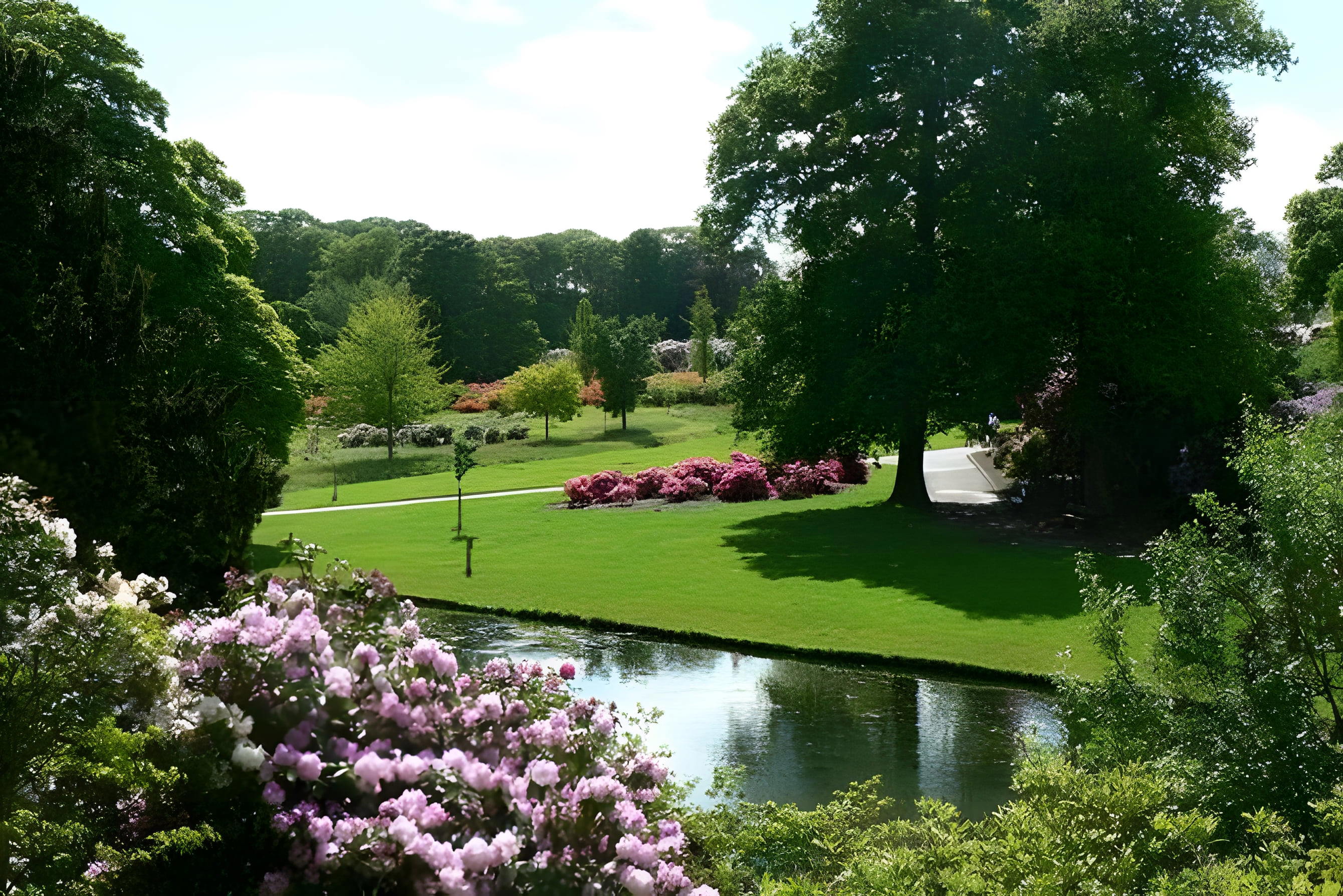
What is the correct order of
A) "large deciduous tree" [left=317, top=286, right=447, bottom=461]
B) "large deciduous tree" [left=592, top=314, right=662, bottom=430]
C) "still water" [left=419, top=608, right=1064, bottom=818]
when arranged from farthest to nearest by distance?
"large deciduous tree" [left=592, top=314, right=662, bottom=430] → "large deciduous tree" [left=317, top=286, right=447, bottom=461] → "still water" [left=419, top=608, right=1064, bottom=818]

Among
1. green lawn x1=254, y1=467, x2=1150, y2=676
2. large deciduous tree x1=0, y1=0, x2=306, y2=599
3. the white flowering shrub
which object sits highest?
large deciduous tree x1=0, y1=0, x2=306, y2=599

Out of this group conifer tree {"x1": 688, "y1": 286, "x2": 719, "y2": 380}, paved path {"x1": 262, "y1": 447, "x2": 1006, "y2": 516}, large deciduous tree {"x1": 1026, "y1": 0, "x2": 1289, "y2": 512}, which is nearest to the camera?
large deciduous tree {"x1": 1026, "y1": 0, "x2": 1289, "y2": 512}

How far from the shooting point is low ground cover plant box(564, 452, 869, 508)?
1143 inches

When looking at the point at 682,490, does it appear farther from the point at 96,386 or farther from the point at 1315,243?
the point at 1315,243

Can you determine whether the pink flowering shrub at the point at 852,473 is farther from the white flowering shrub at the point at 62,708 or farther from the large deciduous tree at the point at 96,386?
the white flowering shrub at the point at 62,708

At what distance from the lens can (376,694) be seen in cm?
377

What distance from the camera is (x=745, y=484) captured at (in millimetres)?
29141

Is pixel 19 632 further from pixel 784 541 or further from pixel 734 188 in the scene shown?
pixel 734 188

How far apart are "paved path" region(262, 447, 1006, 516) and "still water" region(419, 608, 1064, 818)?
1473 centimetres

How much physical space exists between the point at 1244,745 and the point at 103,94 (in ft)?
73.2

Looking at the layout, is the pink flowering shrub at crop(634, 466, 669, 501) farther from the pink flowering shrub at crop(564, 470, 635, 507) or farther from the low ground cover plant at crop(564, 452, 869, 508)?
the pink flowering shrub at crop(564, 470, 635, 507)

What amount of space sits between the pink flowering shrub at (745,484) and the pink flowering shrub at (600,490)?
2.63 meters

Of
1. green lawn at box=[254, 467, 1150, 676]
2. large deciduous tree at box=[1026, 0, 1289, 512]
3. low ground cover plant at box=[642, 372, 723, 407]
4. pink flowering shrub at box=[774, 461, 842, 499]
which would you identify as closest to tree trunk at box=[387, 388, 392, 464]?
green lawn at box=[254, 467, 1150, 676]

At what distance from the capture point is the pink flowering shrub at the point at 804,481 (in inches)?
1163
